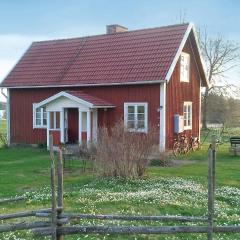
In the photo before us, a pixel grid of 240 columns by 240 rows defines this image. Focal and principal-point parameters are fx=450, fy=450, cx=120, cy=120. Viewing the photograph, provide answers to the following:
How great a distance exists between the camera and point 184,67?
2648cm

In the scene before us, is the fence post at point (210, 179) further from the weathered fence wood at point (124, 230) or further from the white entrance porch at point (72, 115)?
the white entrance porch at point (72, 115)

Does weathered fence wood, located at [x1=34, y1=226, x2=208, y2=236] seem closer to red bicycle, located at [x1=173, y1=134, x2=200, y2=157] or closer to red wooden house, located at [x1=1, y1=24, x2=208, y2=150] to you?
red wooden house, located at [x1=1, y1=24, x2=208, y2=150]

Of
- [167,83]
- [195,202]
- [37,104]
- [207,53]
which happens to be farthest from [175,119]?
[207,53]

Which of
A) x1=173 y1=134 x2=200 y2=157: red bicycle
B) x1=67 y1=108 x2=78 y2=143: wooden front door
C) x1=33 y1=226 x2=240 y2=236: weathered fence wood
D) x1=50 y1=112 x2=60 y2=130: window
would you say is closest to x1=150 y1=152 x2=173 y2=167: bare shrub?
x1=173 y1=134 x2=200 y2=157: red bicycle

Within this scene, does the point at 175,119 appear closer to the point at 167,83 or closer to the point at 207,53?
the point at 167,83

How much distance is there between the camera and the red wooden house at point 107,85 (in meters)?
23.7

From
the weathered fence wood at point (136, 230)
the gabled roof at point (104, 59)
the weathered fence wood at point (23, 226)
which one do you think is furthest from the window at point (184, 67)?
the weathered fence wood at point (23, 226)

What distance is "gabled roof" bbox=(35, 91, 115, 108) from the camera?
23859 mm

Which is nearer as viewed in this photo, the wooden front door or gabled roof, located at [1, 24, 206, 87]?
gabled roof, located at [1, 24, 206, 87]

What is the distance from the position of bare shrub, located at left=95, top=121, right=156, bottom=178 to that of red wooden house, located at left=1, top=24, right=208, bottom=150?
6386 millimetres

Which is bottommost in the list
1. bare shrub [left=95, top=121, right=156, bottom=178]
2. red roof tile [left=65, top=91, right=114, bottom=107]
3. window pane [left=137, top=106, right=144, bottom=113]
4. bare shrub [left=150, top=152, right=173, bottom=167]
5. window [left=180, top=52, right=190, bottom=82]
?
bare shrub [left=150, top=152, right=173, bottom=167]

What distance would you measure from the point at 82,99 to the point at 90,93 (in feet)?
5.80

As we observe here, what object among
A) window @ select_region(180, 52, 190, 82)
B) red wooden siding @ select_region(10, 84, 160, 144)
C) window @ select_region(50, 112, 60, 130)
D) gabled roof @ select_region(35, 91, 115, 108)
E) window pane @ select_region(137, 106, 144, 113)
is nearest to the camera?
red wooden siding @ select_region(10, 84, 160, 144)

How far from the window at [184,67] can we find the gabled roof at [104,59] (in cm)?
114
